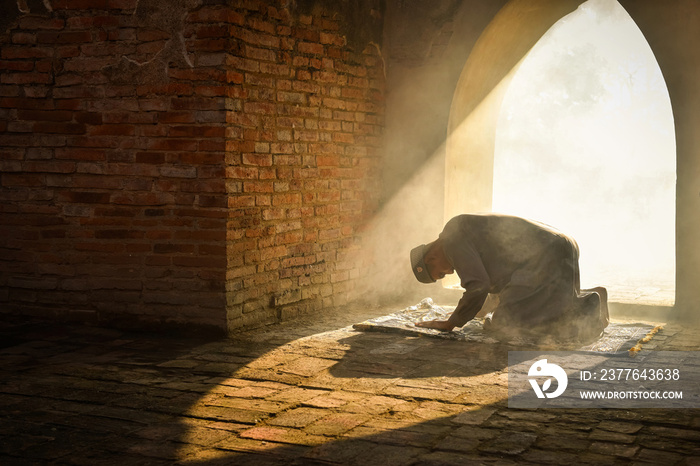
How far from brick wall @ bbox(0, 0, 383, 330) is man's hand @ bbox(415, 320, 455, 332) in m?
1.25

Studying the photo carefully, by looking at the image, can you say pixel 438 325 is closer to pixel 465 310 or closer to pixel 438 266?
pixel 465 310

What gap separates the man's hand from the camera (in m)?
6.26

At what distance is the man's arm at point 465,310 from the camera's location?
610cm

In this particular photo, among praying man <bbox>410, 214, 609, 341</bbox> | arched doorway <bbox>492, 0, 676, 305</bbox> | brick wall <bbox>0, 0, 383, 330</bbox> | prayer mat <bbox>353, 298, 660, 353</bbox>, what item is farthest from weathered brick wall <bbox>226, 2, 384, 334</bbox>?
arched doorway <bbox>492, 0, 676, 305</bbox>

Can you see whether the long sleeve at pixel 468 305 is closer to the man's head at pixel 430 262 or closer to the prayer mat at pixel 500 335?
the prayer mat at pixel 500 335

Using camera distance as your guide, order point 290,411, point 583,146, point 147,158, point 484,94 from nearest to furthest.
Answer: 1. point 290,411
2. point 147,158
3. point 484,94
4. point 583,146

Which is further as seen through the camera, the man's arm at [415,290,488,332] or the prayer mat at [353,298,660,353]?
the man's arm at [415,290,488,332]

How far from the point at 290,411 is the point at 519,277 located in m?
2.62

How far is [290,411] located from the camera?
4.30m

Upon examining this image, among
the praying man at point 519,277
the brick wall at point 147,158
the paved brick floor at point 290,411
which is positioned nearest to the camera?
the paved brick floor at point 290,411

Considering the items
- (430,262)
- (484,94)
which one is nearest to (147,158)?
(430,262)

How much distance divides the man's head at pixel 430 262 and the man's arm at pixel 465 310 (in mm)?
396

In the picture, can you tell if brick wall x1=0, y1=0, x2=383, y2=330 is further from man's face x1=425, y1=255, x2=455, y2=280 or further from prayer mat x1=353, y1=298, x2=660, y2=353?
man's face x1=425, y1=255, x2=455, y2=280

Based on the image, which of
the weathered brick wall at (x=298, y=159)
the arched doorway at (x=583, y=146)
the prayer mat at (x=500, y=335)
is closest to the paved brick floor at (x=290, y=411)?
the prayer mat at (x=500, y=335)
